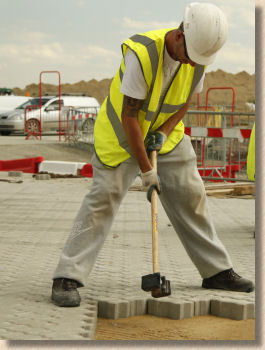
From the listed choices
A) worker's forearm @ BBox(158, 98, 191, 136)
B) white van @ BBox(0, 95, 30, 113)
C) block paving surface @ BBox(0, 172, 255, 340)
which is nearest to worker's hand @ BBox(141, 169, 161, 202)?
worker's forearm @ BBox(158, 98, 191, 136)

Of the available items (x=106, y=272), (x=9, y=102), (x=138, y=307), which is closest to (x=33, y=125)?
(x=9, y=102)

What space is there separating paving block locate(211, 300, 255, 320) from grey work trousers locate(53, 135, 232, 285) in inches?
13.8

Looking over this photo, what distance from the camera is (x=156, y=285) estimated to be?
4.12 m

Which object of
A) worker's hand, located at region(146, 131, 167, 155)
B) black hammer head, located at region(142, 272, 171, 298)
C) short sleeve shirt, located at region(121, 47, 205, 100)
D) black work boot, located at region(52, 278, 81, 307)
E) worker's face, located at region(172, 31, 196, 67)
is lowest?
black work boot, located at region(52, 278, 81, 307)

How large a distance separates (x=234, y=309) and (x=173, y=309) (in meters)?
0.41

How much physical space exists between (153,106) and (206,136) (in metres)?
9.10

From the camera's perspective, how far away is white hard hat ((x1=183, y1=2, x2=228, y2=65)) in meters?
3.87

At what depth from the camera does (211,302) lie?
4500mm

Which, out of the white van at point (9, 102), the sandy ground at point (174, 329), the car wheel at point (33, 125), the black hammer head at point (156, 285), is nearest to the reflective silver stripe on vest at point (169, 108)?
the black hammer head at point (156, 285)

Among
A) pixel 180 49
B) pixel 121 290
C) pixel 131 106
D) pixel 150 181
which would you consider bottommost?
pixel 121 290

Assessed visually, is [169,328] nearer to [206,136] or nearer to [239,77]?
[206,136]

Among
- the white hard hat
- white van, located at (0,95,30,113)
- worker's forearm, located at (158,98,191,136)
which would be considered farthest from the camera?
white van, located at (0,95,30,113)

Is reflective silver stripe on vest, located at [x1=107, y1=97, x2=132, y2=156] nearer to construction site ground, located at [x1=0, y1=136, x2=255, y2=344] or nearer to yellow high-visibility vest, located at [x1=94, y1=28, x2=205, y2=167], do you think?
yellow high-visibility vest, located at [x1=94, y1=28, x2=205, y2=167]

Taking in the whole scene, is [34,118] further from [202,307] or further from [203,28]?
[203,28]
